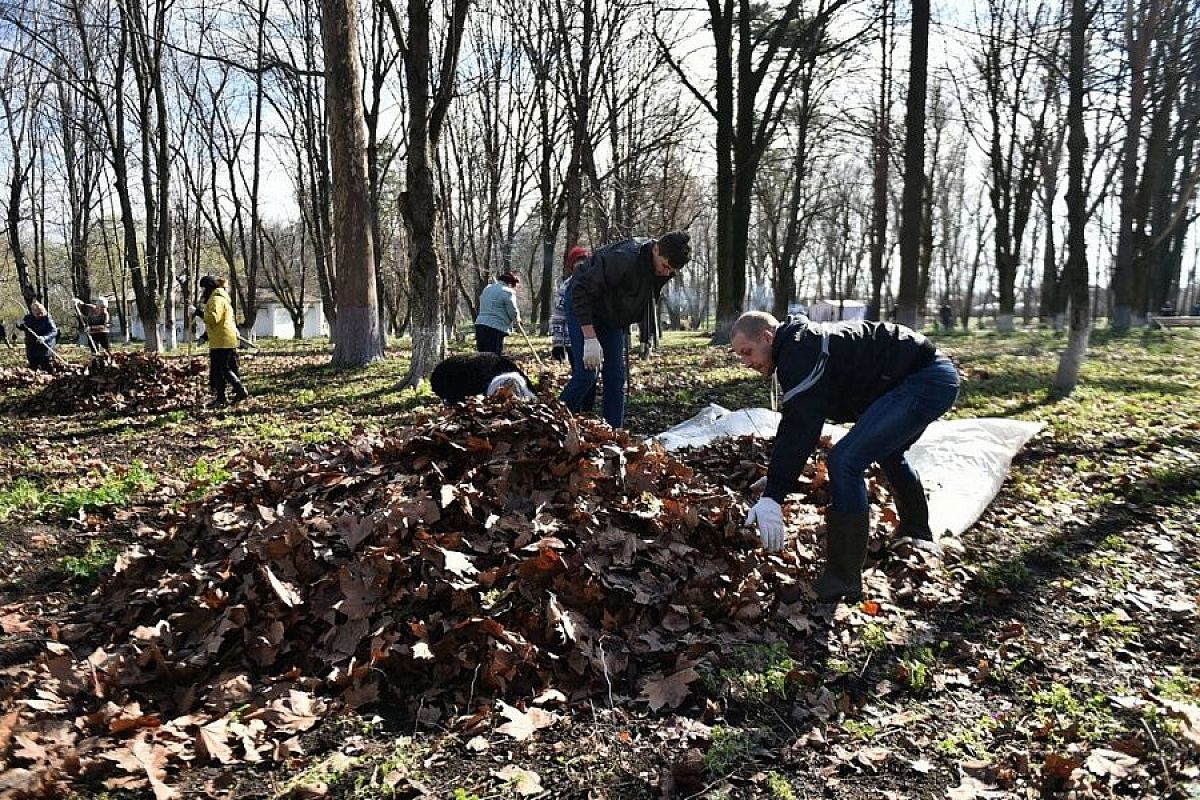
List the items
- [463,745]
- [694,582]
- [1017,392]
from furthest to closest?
[1017,392] < [694,582] < [463,745]

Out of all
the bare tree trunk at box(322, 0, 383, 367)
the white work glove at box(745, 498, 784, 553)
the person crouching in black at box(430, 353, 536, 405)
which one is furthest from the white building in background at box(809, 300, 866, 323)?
the white work glove at box(745, 498, 784, 553)

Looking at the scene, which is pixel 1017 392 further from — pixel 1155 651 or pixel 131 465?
pixel 131 465

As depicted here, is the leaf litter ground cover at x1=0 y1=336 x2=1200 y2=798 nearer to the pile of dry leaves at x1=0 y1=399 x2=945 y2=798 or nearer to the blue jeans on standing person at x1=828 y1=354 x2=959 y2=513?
the pile of dry leaves at x1=0 y1=399 x2=945 y2=798

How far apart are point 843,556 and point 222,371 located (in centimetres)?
756

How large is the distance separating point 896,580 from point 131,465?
581 cm

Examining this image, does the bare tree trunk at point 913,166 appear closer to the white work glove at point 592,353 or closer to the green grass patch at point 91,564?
the white work glove at point 592,353

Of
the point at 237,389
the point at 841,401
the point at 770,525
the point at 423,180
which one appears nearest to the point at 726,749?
the point at 770,525

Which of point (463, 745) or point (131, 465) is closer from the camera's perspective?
point (463, 745)

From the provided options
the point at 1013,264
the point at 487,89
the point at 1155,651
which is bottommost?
the point at 1155,651

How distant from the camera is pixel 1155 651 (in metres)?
3.13

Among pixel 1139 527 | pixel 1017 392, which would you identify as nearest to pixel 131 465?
pixel 1139 527

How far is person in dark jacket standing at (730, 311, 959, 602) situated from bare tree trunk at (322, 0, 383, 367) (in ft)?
27.1

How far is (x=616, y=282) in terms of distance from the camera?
17.7 ft

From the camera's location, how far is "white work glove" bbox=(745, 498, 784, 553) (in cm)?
339
